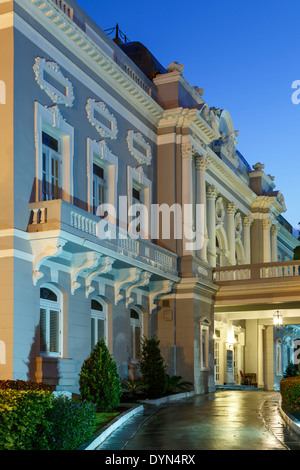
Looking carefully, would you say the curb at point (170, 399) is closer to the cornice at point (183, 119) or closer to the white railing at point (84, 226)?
the white railing at point (84, 226)

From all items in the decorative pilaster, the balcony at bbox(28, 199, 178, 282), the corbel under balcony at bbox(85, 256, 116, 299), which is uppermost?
the decorative pilaster

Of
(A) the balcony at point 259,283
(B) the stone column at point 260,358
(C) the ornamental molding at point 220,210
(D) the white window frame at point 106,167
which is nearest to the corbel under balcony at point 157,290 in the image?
(D) the white window frame at point 106,167

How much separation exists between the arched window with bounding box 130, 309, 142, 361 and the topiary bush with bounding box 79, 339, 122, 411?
24.5ft

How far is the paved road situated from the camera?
1265 cm

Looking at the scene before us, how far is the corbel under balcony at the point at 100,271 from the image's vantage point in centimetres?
2066

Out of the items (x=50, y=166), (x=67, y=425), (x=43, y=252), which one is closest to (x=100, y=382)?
(x=43, y=252)

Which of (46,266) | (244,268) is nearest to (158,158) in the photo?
(244,268)

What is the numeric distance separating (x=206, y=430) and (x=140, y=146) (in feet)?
47.6

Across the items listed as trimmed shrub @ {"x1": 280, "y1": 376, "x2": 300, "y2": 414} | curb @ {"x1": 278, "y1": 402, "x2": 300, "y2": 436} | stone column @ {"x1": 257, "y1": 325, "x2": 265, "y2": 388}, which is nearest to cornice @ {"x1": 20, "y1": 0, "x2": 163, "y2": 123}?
trimmed shrub @ {"x1": 280, "y1": 376, "x2": 300, "y2": 414}

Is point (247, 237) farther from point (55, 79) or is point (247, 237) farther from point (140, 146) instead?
point (55, 79)

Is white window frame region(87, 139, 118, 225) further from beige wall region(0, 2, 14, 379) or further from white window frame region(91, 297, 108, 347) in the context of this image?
beige wall region(0, 2, 14, 379)

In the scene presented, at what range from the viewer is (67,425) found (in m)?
11.7

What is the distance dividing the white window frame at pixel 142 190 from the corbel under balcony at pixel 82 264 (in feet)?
16.3

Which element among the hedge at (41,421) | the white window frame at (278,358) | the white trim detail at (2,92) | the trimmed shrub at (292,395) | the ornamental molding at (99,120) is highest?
the ornamental molding at (99,120)
